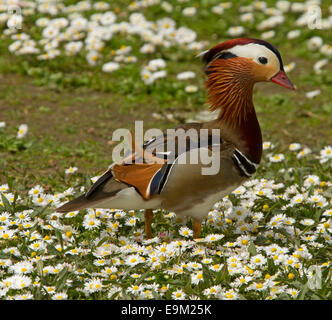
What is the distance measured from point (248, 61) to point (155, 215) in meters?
1.58

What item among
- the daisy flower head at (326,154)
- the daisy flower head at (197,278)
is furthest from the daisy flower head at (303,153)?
the daisy flower head at (197,278)

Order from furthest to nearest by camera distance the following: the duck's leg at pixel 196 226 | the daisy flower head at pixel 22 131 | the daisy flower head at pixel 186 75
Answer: the daisy flower head at pixel 186 75 → the daisy flower head at pixel 22 131 → the duck's leg at pixel 196 226

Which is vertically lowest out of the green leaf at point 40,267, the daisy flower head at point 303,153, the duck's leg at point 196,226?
the daisy flower head at point 303,153

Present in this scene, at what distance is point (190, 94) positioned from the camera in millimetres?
8125

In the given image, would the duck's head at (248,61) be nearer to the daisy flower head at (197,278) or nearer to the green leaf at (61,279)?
the daisy flower head at (197,278)

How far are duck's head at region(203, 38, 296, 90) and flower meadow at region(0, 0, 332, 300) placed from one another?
3.98ft

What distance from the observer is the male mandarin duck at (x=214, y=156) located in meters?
4.48

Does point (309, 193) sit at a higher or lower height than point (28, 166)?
higher

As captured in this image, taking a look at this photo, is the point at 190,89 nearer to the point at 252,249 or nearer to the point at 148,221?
the point at 148,221

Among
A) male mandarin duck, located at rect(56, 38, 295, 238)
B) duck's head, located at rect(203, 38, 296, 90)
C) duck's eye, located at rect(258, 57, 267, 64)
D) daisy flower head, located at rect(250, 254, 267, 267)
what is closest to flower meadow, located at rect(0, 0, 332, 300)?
daisy flower head, located at rect(250, 254, 267, 267)

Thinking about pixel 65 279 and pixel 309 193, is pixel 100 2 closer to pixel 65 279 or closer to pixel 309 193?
pixel 309 193
